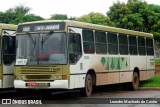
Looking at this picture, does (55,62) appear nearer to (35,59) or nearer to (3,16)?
(35,59)

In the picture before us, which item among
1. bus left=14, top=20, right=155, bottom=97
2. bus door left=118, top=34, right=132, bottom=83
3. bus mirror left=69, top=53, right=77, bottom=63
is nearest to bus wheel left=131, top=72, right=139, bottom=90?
bus door left=118, top=34, right=132, bottom=83

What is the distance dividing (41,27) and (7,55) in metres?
1.81

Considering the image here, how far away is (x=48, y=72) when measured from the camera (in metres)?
16.9

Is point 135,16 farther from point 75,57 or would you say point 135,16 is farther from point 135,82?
point 75,57

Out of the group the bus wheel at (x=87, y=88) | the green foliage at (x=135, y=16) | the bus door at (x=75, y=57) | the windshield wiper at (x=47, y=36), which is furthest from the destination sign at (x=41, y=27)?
the green foliage at (x=135, y=16)

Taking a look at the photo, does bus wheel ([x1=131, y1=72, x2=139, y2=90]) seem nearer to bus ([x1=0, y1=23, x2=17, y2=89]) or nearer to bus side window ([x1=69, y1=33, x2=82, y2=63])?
bus side window ([x1=69, y1=33, x2=82, y2=63])

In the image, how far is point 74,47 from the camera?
1753 cm

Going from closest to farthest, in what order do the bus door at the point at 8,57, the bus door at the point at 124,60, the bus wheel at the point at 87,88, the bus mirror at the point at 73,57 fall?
the bus mirror at the point at 73,57 < the bus door at the point at 8,57 < the bus wheel at the point at 87,88 < the bus door at the point at 124,60

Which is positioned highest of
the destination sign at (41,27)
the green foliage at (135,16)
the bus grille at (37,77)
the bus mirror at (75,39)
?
the green foliage at (135,16)

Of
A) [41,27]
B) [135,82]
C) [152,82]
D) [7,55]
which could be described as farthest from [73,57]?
[152,82]

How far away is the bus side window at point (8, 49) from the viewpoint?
18078 mm

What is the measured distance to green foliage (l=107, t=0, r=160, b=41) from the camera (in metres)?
44.9

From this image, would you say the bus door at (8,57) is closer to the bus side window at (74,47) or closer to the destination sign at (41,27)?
the destination sign at (41,27)

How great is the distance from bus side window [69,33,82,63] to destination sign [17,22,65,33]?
1.66 ft
